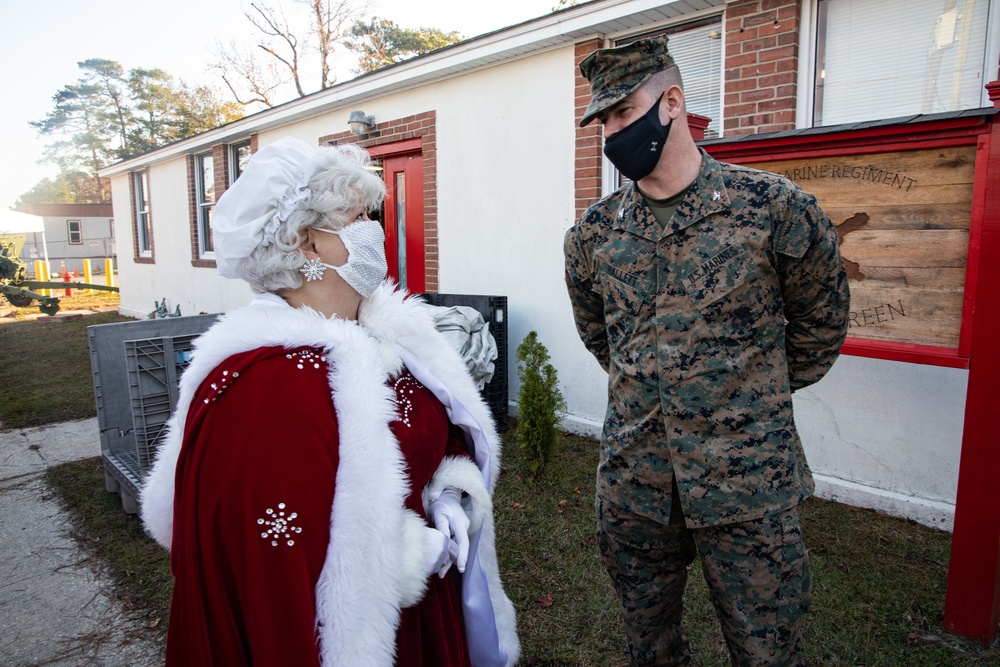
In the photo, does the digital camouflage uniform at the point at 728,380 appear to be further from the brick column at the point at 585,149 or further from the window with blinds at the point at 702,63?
the brick column at the point at 585,149

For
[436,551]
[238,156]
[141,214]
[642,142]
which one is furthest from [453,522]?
[141,214]

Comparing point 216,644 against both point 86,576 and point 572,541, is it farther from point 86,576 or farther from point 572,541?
point 86,576

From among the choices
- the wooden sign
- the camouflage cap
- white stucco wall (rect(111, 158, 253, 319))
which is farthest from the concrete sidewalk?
white stucco wall (rect(111, 158, 253, 319))

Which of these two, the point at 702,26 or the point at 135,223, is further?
the point at 135,223

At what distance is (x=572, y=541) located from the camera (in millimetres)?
3836

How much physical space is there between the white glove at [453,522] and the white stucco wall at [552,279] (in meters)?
3.25

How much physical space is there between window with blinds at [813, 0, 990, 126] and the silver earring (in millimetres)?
3667

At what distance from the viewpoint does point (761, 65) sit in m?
4.23

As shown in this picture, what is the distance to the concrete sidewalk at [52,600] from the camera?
3.04 m

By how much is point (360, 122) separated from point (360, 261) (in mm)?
Answer: 6335

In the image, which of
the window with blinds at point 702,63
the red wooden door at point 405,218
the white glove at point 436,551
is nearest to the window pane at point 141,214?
the red wooden door at point 405,218

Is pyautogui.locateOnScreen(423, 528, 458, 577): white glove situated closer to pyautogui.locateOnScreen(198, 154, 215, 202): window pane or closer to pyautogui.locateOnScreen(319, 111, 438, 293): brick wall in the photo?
pyautogui.locateOnScreen(319, 111, 438, 293): brick wall

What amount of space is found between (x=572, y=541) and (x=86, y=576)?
2.81m

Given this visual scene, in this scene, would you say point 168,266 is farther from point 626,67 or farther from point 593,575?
point 626,67
